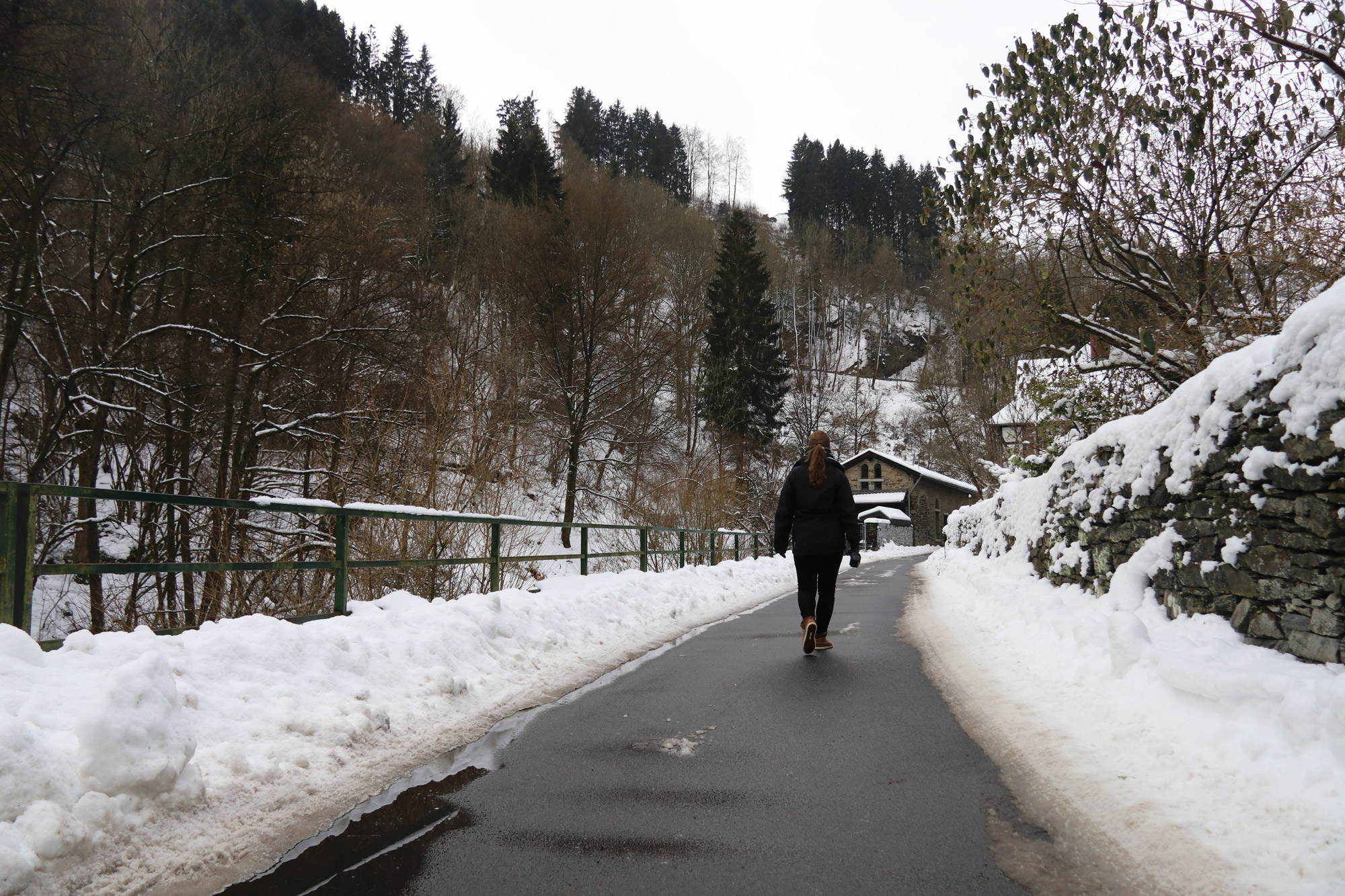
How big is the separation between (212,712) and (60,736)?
90cm

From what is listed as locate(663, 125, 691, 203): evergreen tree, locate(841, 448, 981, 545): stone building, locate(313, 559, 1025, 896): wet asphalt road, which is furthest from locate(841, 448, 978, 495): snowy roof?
locate(313, 559, 1025, 896): wet asphalt road

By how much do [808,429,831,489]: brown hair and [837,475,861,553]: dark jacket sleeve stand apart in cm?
21

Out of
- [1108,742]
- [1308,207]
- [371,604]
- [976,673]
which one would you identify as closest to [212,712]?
[371,604]

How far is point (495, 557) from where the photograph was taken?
9.84 meters

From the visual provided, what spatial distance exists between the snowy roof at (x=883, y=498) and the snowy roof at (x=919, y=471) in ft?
6.76

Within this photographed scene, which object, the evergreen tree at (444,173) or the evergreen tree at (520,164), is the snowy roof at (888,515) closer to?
the evergreen tree at (520,164)

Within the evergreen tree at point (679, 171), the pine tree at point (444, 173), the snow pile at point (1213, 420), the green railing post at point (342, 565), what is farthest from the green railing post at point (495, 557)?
the evergreen tree at point (679, 171)

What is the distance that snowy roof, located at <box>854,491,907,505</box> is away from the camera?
65000mm

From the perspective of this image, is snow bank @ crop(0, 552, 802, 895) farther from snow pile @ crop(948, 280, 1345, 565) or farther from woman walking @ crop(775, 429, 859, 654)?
snow pile @ crop(948, 280, 1345, 565)

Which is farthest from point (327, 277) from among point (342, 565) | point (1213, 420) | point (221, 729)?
point (1213, 420)

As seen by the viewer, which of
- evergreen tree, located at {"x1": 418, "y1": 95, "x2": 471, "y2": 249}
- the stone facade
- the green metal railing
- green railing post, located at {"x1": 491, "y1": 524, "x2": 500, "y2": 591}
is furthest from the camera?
evergreen tree, located at {"x1": 418, "y1": 95, "x2": 471, "y2": 249}

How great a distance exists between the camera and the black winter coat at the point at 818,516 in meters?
7.79

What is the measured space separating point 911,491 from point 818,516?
200 ft

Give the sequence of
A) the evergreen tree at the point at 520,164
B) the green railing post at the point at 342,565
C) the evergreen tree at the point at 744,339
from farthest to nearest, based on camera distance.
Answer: the evergreen tree at the point at 520,164
the evergreen tree at the point at 744,339
the green railing post at the point at 342,565
